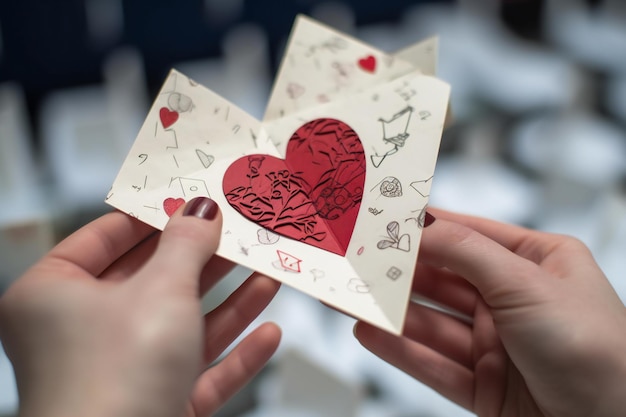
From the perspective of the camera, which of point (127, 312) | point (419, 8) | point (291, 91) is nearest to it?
point (127, 312)

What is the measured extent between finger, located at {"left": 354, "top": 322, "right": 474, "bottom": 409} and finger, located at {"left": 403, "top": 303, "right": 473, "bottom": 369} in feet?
0.06

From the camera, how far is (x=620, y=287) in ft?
3.87

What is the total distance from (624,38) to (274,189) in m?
1.81

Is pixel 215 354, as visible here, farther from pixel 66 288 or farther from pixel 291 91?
pixel 291 91

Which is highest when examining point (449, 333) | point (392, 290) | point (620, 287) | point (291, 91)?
point (291, 91)

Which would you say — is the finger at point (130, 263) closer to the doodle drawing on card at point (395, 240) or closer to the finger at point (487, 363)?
the doodle drawing on card at point (395, 240)

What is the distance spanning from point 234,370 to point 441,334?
12.6 inches

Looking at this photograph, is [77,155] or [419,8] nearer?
[77,155]

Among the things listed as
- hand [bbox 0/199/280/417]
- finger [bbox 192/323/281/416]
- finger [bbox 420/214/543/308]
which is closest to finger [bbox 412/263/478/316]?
finger [bbox 420/214/543/308]

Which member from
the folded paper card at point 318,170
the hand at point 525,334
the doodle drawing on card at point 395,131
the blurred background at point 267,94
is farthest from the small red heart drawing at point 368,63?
the blurred background at point 267,94

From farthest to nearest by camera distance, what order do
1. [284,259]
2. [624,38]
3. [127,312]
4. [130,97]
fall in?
[624,38] < [130,97] < [284,259] < [127,312]

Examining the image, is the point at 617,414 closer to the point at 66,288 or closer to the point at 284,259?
the point at 284,259

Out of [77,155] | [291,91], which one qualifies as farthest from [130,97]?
[291,91]

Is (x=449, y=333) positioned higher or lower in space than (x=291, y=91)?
lower
